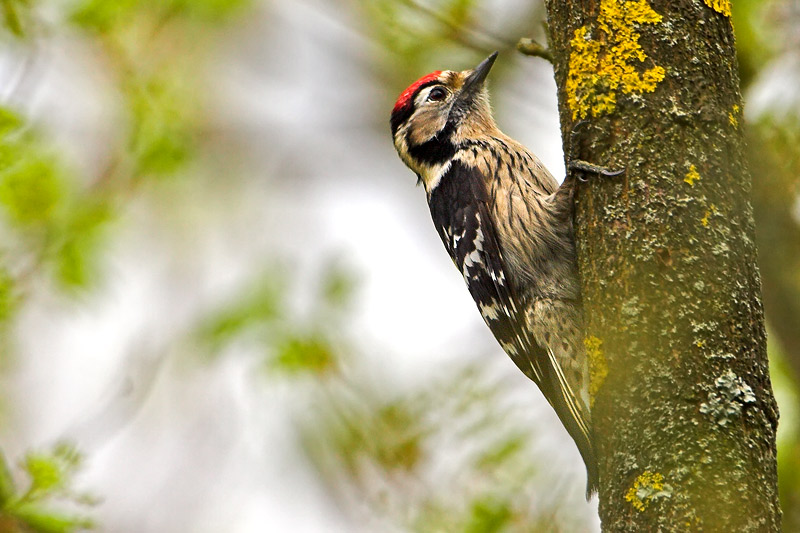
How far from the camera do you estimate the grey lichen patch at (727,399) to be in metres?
2.52

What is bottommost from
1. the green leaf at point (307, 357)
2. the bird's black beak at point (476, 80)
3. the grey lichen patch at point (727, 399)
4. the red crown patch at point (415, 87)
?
the grey lichen patch at point (727, 399)

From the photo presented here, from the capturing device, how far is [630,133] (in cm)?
300

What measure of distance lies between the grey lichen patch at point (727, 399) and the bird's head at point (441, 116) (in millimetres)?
3119

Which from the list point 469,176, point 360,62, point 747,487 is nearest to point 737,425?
Result: point 747,487

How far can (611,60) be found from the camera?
306cm

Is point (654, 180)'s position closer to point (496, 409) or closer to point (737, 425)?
point (737, 425)

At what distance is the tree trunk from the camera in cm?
251

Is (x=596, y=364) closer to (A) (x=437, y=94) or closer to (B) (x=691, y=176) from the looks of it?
(B) (x=691, y=176)

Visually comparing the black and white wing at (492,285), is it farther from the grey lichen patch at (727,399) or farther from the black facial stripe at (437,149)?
the grey lichen patch at (727,399)

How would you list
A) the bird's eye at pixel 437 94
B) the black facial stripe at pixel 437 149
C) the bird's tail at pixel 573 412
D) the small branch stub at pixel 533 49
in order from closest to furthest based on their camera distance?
the small branch stub at pixel 533 49, the bird's tail at pixel 573 412, the black facial stripe at pixel 437 149, the bird's eye at pixel 437 94

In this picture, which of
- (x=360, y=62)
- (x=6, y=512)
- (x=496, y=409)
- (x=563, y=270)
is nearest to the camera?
(x=6, y=512)

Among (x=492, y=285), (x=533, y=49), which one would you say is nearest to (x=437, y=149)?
(x=492, y=285)

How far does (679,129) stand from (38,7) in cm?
378

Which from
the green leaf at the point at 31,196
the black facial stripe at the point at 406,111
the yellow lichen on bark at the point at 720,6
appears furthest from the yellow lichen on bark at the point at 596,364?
the green leaf at the point at 31,196
